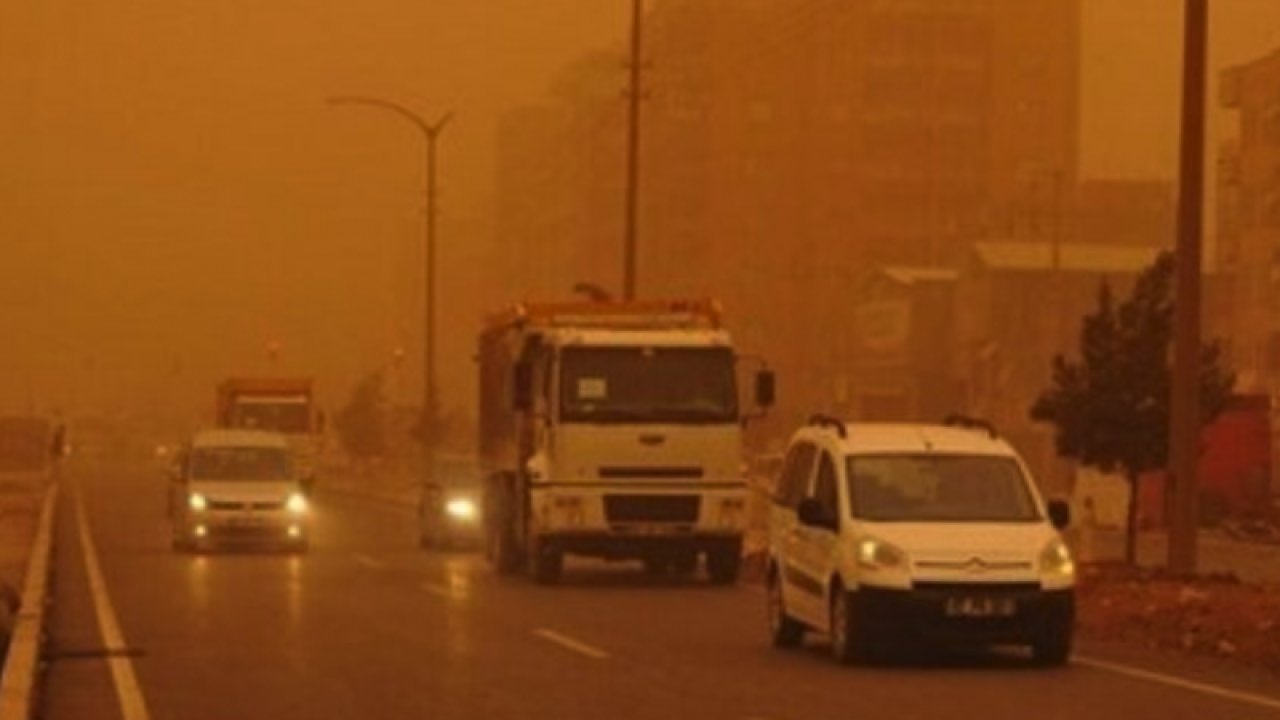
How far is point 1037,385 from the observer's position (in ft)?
409

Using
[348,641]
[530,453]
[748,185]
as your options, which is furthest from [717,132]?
[348,641]

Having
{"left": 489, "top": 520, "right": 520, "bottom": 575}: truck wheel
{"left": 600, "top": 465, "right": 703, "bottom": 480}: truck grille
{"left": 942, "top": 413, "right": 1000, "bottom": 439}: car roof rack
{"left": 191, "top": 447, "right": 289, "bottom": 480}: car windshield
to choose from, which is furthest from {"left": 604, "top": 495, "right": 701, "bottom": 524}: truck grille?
{"left": 191, "top": 447, "right": 289, "bottom": 480}: car windshield

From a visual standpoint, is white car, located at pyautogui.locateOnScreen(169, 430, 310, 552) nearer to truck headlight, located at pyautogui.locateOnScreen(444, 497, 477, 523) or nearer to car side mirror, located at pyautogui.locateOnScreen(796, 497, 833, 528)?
truck headlight, located at pyautogui.locateOnScreen(444, 497, 477, 523)

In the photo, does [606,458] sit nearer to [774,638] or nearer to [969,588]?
[774,638]

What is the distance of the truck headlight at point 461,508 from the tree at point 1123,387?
11.3m

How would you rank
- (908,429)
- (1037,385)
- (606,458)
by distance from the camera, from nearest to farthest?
1. (908,429)
2. (606,458)
3. (1037,385)

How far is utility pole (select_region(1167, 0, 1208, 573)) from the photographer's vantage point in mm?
31547

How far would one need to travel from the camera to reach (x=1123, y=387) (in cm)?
4534

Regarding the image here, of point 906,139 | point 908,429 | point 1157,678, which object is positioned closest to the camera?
point 1157,678

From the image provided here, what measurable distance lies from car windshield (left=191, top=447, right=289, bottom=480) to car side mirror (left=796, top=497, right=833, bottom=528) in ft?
92.0

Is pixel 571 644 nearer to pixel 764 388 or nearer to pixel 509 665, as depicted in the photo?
pixel 509 665

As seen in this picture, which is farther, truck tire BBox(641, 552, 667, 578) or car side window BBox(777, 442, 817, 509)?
truck tire BBox(641, 552, 667, 578)

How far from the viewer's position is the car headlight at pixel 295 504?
50906mm

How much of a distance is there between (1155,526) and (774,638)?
4835 cm
